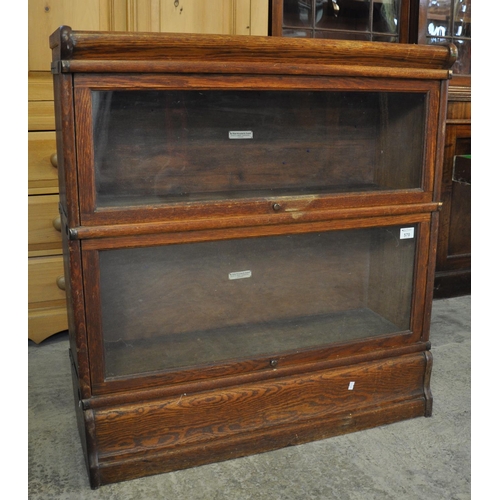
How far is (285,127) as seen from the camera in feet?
6.69

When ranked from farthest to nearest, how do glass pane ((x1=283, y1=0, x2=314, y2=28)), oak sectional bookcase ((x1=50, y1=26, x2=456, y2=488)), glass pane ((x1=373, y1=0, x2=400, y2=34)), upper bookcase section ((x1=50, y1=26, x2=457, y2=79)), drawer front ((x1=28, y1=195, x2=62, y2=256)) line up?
glass pane ((x1=373, y1=0, x2=400, y2=34)), glass pane ((x1=283, y1=0, x2=314, y2=28)), drawer front ((x1=28, y1=195, x2=62, y2=256)), oak sectional bookcase ((x1=50, y1=26, x2=456, y2=488)), upper bookcase section ((x1=50, y1=26, x2=457, y2=79))

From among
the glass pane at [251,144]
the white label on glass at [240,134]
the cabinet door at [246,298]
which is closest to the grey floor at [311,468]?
→ the cabinet door at [246,298]

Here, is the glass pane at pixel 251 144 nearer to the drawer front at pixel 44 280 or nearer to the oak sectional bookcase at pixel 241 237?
the oak sectional bookcase at pixel 241 237

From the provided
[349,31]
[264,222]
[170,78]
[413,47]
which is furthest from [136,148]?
[349,31]

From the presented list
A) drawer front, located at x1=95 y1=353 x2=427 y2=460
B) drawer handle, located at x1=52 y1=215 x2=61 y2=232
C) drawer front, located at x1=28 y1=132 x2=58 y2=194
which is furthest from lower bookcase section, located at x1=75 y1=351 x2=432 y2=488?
drawer front, located at x1=28 y1=132 x2=58 y2=194

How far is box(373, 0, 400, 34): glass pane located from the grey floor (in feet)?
5.75

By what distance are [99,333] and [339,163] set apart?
0.94 m

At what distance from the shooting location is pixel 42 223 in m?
2.66

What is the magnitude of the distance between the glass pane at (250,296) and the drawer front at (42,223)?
3.02ft

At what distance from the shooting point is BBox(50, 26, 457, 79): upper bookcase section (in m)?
1.58

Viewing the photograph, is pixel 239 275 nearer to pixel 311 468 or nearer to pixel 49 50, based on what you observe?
pixel 311 468

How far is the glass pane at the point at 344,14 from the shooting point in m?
2.93

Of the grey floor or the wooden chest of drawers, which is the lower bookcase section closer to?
the grey floor

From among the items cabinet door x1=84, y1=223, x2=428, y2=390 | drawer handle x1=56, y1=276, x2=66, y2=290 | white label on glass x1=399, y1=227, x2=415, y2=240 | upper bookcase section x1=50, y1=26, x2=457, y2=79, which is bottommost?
drawer handle x1=56, y1=276, x2=66, y2=290
